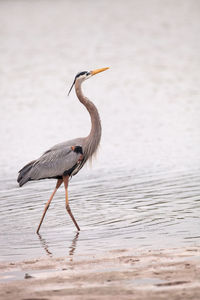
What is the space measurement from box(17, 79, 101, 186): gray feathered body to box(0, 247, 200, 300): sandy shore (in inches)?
107

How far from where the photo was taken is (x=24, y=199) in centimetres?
1207

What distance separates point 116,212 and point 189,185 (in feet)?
7.03

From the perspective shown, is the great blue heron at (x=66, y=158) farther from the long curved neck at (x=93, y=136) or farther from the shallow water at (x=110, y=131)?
the shallow water at (x=110, y=131)

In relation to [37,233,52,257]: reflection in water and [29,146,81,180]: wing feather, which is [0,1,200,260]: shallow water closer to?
[37,233,52,257]: reflection in water

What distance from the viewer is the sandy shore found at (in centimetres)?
606

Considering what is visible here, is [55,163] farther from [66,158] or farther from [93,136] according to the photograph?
[93,136]

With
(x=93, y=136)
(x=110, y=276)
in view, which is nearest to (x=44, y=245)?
(x=93, y=136)

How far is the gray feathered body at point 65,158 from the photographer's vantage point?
10.5 metres

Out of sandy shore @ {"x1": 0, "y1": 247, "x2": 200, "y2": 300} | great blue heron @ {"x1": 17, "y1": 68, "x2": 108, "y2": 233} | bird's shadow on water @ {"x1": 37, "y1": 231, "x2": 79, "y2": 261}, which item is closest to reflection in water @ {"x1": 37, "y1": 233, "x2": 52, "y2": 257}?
bird's shadow on water @ {"x1": 37, "y1": 231, "x2": 79, "y2": 261}

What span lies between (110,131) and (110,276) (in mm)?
12980

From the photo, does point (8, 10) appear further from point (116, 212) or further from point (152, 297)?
point (152, 297)

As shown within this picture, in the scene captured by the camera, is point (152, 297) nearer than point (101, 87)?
Yes

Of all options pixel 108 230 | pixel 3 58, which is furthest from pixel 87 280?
pixel 3 58

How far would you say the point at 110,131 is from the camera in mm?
19516
